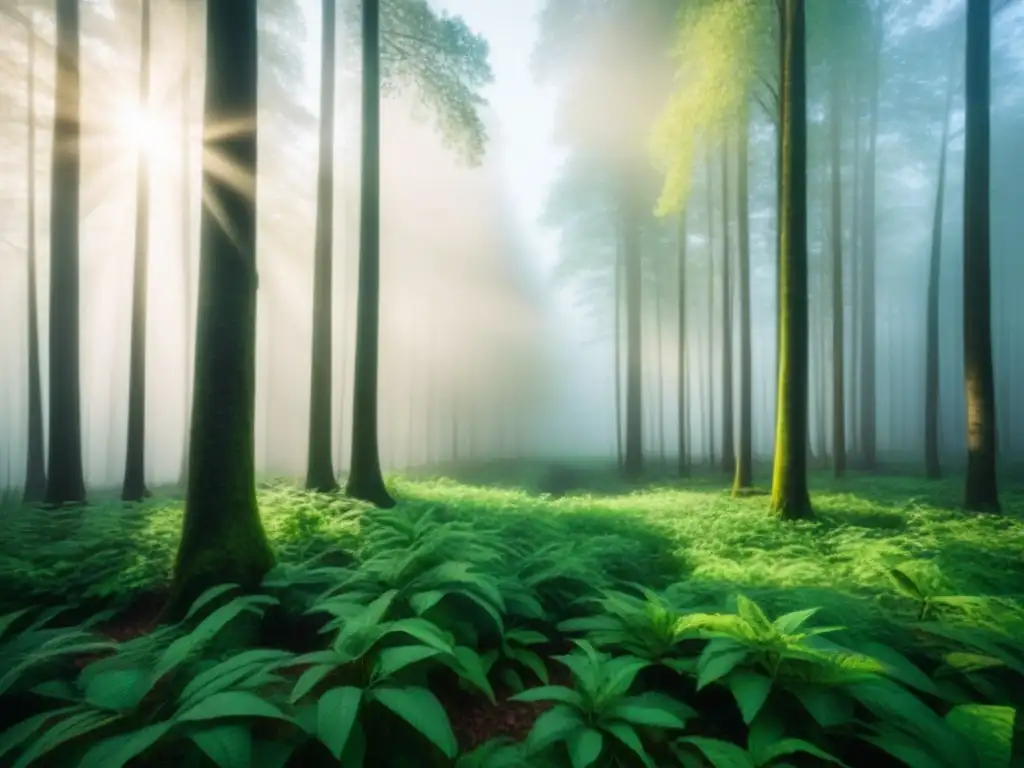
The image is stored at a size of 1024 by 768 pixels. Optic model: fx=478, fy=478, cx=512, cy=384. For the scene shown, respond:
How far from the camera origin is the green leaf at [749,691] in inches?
98.8

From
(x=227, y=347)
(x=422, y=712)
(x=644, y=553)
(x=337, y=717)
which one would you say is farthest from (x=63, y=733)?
(x=644, y=553)

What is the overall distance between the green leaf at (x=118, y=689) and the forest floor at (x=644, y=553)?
1476 millimetres

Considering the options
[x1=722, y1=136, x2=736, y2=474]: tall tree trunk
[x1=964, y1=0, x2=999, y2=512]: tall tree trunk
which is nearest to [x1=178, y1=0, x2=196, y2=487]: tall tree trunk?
[x1=722, y1=136, x2=736, y2=474]: tall tree trunk

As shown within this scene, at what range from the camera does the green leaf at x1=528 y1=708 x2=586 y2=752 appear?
2.50m

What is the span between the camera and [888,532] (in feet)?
24.1

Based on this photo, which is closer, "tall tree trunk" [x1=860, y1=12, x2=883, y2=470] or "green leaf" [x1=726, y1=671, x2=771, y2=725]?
"green leaf" [x1=726, y1=671, x2=771, y2=725]

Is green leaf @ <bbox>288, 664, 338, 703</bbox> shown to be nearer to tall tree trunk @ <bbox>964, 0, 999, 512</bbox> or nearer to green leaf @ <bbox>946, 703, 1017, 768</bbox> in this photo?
green leaf @ <bbox>946, 703, 1017, 768</bbox>

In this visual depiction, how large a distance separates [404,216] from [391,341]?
10647 millimetres

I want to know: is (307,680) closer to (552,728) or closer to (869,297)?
(552,728)

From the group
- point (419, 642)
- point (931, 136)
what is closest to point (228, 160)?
point (419, 642)

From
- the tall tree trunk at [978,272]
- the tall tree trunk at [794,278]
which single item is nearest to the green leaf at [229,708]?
the tall tree trunk at [794,278]

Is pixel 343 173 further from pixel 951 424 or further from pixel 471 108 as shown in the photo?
pixel 951 424

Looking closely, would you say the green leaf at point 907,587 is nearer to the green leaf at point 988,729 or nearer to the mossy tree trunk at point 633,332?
the green leaf at point 988,729

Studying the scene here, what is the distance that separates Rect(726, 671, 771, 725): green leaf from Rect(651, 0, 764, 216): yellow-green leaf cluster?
990 cm
